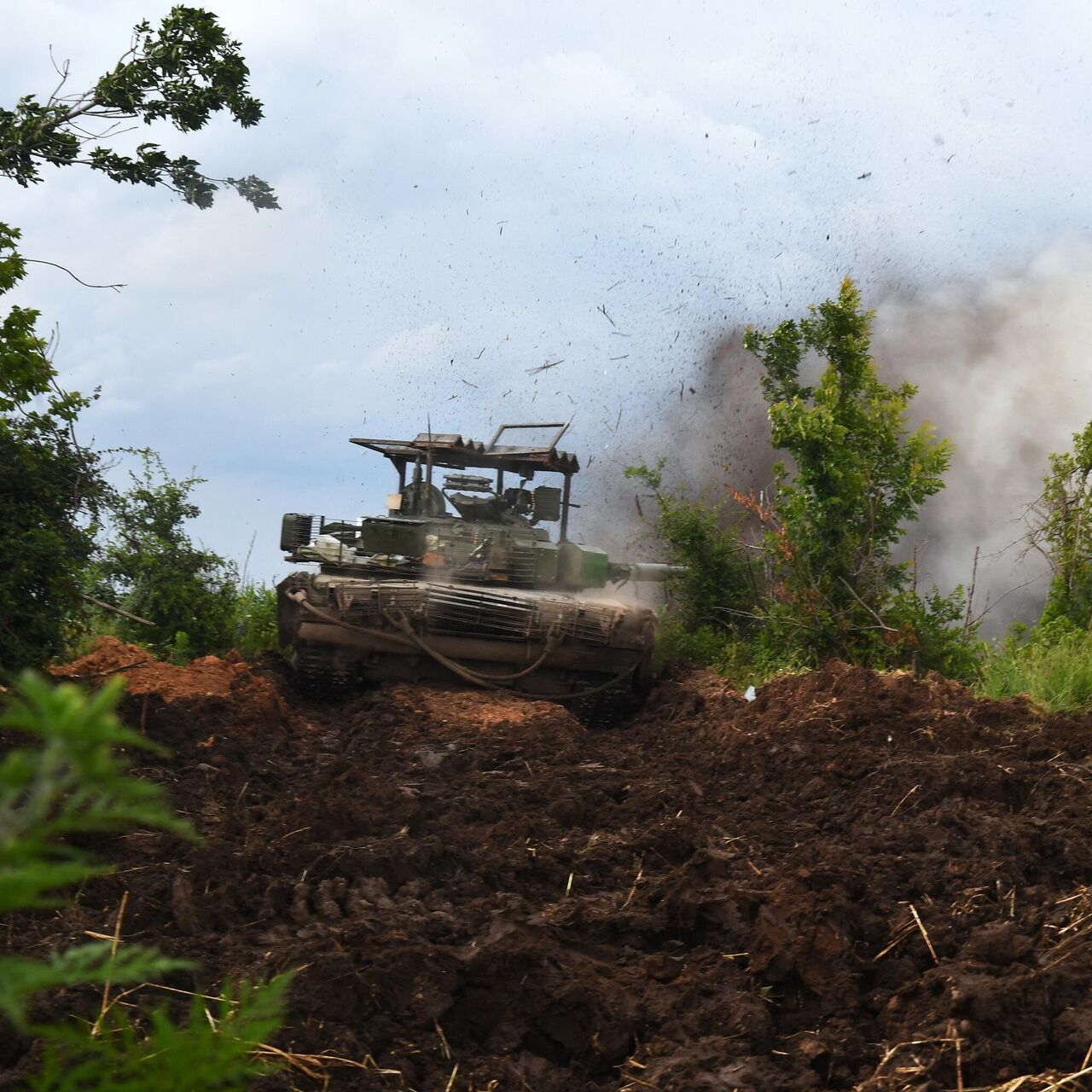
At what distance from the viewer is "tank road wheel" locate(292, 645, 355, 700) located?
38.3 ft

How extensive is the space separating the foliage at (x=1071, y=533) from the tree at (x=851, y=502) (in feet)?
10.2

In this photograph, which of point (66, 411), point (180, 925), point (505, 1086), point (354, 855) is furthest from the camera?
point (66, 411)

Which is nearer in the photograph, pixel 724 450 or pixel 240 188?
pixel 240 188

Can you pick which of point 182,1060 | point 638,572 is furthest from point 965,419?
point 182,1060

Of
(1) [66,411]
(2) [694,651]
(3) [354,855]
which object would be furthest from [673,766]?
(2) [694,651]

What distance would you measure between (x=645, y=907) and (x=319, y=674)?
7.07 metres

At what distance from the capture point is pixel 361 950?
4234 mm

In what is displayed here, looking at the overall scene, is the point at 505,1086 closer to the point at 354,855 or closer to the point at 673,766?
the point at 354,855

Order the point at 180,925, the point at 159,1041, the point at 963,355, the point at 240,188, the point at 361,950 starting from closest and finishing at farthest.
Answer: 1. the point at 159,1041
2. the point at 361,950
3. the point at 180,925
4. the point at 240,188
5. the point at 963,355

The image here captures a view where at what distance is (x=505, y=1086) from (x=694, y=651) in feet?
43.5

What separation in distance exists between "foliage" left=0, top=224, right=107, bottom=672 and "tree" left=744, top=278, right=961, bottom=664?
7455 millimetres

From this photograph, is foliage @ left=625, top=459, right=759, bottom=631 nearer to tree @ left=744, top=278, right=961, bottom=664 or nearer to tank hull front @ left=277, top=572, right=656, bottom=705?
tree @ left=744, top=278, right=961, bottom=664

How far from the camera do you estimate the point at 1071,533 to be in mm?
17625

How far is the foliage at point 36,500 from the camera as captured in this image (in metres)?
9.76
